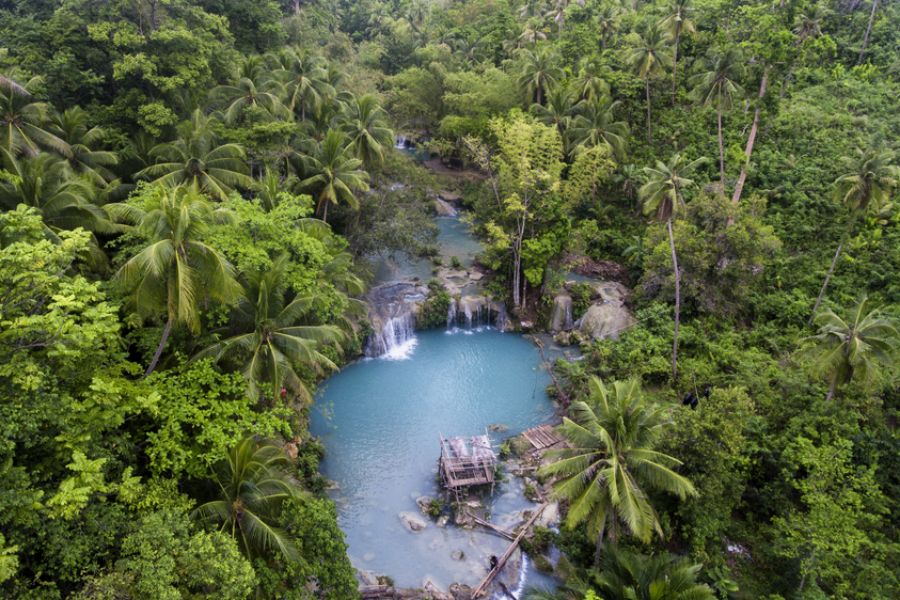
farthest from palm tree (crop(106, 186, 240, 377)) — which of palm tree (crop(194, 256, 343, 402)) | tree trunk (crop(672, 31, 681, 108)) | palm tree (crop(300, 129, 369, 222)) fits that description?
tree trunk (crop(672, 31, 681, 108))

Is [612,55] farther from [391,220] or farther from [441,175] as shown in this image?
[391,220]

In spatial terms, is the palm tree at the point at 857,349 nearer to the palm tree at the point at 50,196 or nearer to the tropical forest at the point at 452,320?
the tropical forest at the point at 452,320

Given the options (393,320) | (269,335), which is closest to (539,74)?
(393,320)

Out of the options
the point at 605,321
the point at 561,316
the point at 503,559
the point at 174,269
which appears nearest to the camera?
the point at 174,269

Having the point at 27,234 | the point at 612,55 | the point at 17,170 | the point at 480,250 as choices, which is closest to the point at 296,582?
the point at 27,234

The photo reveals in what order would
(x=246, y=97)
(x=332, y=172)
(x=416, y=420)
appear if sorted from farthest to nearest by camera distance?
1. (x=246, y=97)
2. (x=332, y=172)
3. (x=416, y=420)

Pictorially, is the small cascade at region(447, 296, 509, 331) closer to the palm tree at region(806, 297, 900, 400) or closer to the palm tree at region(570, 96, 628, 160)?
the palm tree at region(570, 96, 628, 160)

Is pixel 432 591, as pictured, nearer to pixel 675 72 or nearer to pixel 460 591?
pixel 460 591
